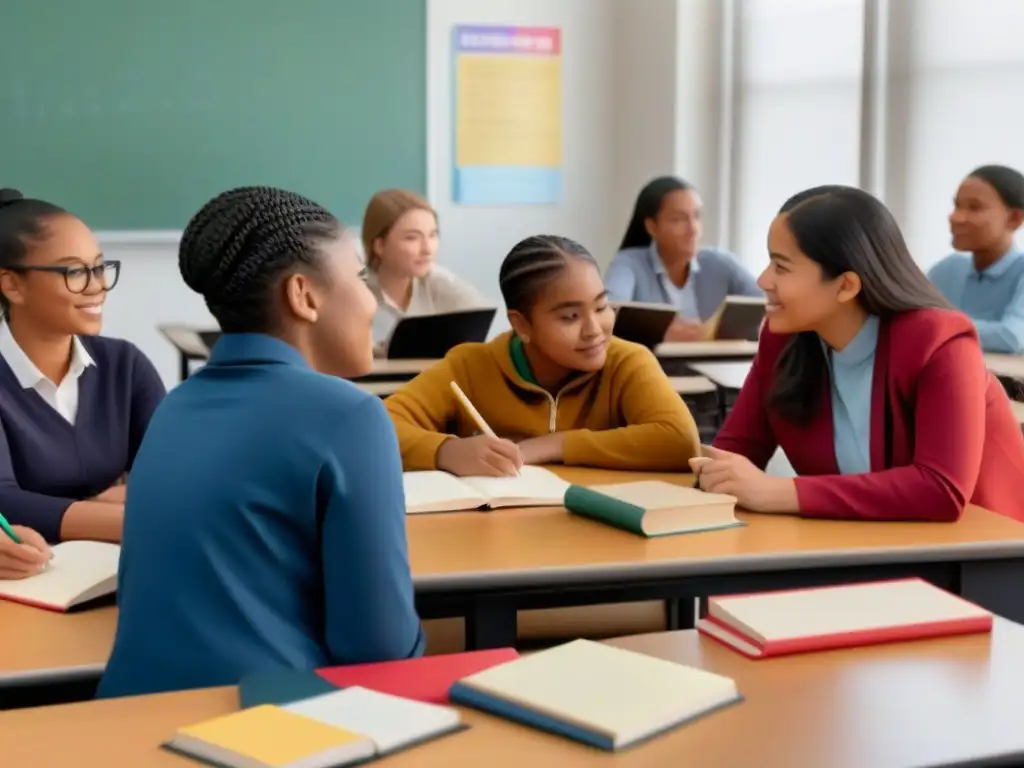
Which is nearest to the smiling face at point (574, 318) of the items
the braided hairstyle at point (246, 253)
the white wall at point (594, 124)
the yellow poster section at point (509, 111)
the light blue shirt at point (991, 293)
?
the braided hairstyle at point (246, 253)

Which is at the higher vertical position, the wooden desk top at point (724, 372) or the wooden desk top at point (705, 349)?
the wooden desk top at point (705, 349)

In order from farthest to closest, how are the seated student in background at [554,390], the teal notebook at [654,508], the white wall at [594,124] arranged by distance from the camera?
1. the white wall at [594,124]
2. the seated student in background at [554,390]
3. the teal notebook at [654,508]

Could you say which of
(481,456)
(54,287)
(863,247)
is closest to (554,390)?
(481,456)

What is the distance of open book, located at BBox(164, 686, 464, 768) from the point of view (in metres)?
1.16

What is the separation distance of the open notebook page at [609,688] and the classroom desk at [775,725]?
20 mm

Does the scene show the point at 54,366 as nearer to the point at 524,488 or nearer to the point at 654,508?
the point at 524,488

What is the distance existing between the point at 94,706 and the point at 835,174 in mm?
4659

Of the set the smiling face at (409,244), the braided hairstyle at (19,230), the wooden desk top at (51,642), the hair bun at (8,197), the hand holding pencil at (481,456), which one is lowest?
the wooden desk top at (51,642)

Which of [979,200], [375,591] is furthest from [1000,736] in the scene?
[979,200]

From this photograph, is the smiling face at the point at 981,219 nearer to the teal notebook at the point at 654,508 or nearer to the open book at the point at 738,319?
the open book at the point at 738,319

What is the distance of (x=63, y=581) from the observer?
1.79 metres

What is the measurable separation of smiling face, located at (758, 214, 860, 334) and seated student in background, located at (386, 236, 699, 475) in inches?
14.2

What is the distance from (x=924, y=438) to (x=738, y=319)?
246cm

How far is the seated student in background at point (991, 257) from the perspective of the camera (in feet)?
14.0
